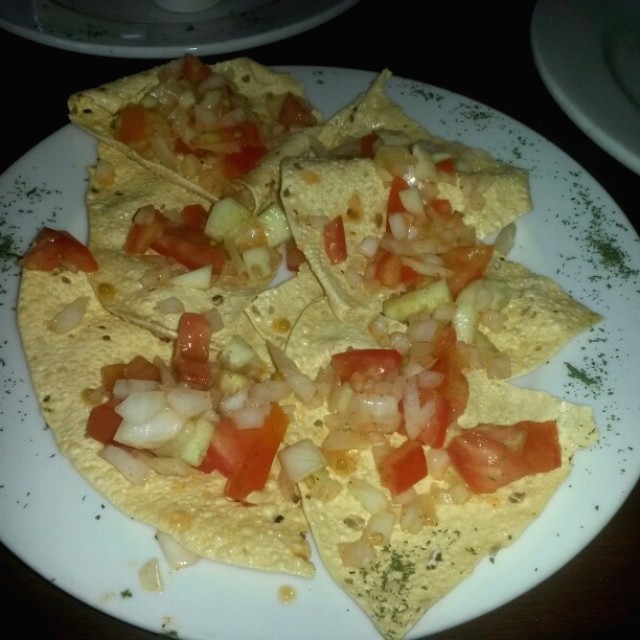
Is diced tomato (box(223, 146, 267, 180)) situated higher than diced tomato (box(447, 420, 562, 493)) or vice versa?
diced tomato (box(223, 146, 267, 180))

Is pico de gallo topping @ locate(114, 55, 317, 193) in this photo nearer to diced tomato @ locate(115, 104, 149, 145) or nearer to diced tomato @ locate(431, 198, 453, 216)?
diced tomato @ locate(115, 104, 149, 145)

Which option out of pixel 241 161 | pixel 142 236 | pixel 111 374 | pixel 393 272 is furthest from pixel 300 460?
pixel 241 161

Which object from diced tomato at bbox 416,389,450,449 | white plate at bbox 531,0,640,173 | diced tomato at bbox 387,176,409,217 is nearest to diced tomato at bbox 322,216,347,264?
diced tomato at bbox 387,176,409,217

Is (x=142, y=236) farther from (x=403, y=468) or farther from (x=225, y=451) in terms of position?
(x=403, y=468)

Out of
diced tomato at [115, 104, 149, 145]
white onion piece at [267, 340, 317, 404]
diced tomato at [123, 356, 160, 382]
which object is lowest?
white onion piece at [267, 340, 317, 404]

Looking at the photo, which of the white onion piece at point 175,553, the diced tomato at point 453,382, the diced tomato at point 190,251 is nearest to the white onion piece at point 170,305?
the diced tomato at point 190,251

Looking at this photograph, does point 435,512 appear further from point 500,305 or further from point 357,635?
point 500,305
